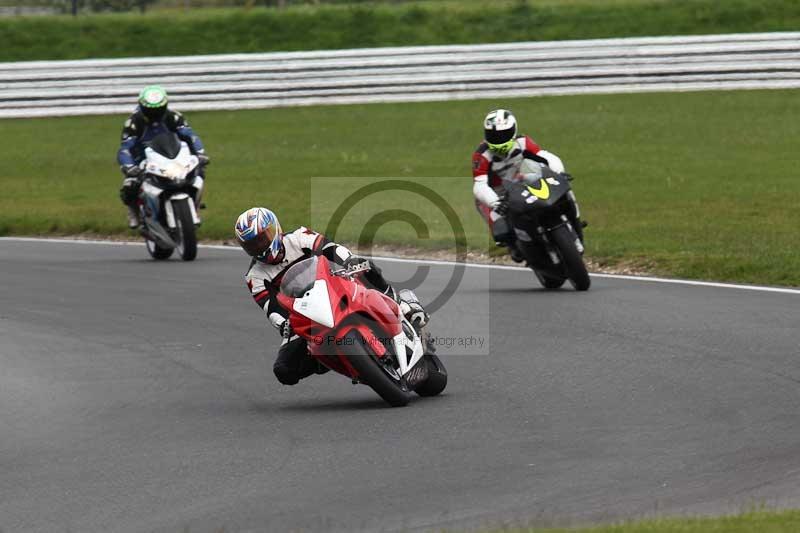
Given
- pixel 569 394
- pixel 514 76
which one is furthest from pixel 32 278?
pixel 514 76

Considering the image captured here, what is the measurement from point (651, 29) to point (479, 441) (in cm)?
2677

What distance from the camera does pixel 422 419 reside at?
9.01 m

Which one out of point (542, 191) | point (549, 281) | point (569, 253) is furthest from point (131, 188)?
point (569, 253)

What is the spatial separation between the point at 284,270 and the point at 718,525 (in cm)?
428

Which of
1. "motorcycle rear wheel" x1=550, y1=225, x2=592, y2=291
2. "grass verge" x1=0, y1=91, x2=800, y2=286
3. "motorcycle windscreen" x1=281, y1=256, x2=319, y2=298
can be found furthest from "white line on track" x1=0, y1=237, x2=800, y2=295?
"motorcycle windscreen" x1=281, y1=256, x2=319, y2=298

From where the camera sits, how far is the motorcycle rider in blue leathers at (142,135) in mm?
17609

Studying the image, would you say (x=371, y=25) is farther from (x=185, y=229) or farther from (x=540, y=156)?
(x=540, y=156)

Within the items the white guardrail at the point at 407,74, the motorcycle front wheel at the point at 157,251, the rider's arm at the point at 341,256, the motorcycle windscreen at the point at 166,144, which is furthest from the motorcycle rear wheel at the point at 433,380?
the white guardrail at the point at 407,74

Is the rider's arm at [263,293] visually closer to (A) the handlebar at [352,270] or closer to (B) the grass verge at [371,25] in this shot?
(A) the handlebar at [352,270]

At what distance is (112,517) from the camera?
7039 mm

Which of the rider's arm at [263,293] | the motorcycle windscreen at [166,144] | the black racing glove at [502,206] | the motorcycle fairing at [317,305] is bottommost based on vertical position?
the motorcycle windscreen at [166,144]

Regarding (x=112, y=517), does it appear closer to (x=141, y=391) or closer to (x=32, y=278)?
(x=141, y=391)

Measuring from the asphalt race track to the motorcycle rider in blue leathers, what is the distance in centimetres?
341

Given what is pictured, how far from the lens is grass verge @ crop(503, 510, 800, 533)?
6.11m
